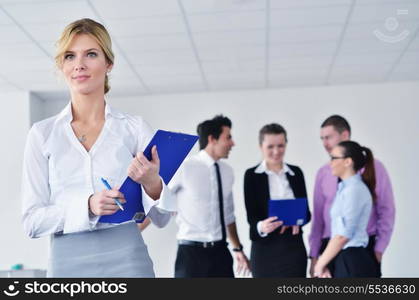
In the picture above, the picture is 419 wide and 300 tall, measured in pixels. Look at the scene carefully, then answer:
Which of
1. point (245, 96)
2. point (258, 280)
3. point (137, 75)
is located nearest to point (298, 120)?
point (245, 96)

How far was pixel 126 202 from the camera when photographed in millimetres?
1086

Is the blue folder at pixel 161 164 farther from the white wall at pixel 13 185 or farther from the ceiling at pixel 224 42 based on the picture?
the white wall at pixel 13 185

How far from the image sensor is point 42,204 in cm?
112

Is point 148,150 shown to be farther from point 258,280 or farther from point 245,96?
point 245,96

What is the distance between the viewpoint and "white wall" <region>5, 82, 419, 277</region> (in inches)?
247

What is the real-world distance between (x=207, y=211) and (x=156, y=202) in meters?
2.27

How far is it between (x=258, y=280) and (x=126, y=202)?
11.7 inches

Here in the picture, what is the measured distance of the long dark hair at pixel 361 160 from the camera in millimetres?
3092

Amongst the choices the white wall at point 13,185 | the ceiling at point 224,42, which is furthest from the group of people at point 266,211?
the white wall at point 13,185

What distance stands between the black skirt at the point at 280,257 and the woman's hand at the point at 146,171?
7.51ft

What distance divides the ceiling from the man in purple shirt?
3.25 feet

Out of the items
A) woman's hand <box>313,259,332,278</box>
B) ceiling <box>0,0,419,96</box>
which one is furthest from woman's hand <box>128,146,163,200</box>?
ceiling <box>0,0,419,96</box>

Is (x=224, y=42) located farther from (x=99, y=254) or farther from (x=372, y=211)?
(x=99, y=254)

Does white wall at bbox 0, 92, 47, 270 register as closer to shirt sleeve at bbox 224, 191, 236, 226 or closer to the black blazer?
shirt sleeve at bbox 224, 191, 236, 226
